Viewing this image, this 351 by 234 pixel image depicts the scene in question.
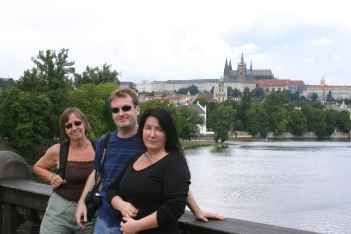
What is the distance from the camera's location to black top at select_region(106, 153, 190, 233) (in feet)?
9.13

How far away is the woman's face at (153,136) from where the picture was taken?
9.77 feet

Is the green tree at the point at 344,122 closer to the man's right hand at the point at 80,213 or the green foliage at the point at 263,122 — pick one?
the green foliage at the point at 263,122

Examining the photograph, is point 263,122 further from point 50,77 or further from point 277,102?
point 50,77

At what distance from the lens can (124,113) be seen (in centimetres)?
354

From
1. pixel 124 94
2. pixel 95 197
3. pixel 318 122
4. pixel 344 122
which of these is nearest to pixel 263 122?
pixel 318 122

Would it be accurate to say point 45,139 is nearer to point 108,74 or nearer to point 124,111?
point 108,74

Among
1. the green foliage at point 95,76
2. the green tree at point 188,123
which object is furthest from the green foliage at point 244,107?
the green foliage at point 95,76

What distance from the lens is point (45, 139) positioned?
42.8 m

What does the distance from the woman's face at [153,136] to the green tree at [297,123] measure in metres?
100

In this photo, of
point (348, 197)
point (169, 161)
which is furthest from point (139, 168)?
point (348, 197)

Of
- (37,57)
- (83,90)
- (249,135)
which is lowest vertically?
(249,135)

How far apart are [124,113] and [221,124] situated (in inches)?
2955

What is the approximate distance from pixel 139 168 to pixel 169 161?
0.67 feet

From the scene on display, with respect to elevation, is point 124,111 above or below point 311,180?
above
